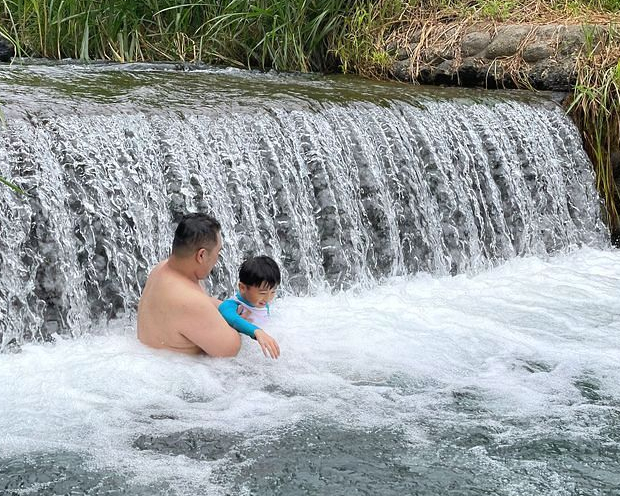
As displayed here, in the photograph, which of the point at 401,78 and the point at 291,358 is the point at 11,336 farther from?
the point at 401,78

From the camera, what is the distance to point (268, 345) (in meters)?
4.74

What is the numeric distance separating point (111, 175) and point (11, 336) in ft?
3.70

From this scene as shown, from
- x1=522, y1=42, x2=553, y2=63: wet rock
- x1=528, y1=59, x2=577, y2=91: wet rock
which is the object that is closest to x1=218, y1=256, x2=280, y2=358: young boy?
x1=528, y1=59, x2=577, y2=91: wet rock

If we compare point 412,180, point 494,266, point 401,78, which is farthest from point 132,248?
point 401,78

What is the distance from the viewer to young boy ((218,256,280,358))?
4.89 metres

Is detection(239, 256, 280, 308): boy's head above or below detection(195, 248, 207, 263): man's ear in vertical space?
below

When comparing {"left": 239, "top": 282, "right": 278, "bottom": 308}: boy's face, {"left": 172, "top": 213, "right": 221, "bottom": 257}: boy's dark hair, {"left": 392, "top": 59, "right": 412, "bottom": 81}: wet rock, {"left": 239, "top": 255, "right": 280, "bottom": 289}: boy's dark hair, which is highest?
{"left": 392, "top": 59, "right": 412, "bottom": 81}: wet rock

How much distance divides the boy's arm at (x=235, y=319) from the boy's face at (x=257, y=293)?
0.30 ft

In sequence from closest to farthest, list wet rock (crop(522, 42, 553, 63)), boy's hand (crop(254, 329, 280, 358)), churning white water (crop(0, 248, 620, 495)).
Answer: churning white water (crop(0, 248, 620, 495)) → boy's hand (crop(254, 329, 280, 358)) → wet rock (crop(522, 42, 553, 63))

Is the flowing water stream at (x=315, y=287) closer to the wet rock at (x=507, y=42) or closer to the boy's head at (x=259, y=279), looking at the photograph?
the boy's head at (x=259, y=279)

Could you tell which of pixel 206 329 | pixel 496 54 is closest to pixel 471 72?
pixel 496 54

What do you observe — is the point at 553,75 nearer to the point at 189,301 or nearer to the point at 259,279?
the point at 259,279

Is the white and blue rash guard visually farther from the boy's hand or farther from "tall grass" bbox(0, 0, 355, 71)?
"tall grass" bbox(0, 0, 355, 71)

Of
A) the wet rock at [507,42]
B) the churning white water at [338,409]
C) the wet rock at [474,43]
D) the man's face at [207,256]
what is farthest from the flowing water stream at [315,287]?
the wet rock at [474,43]
